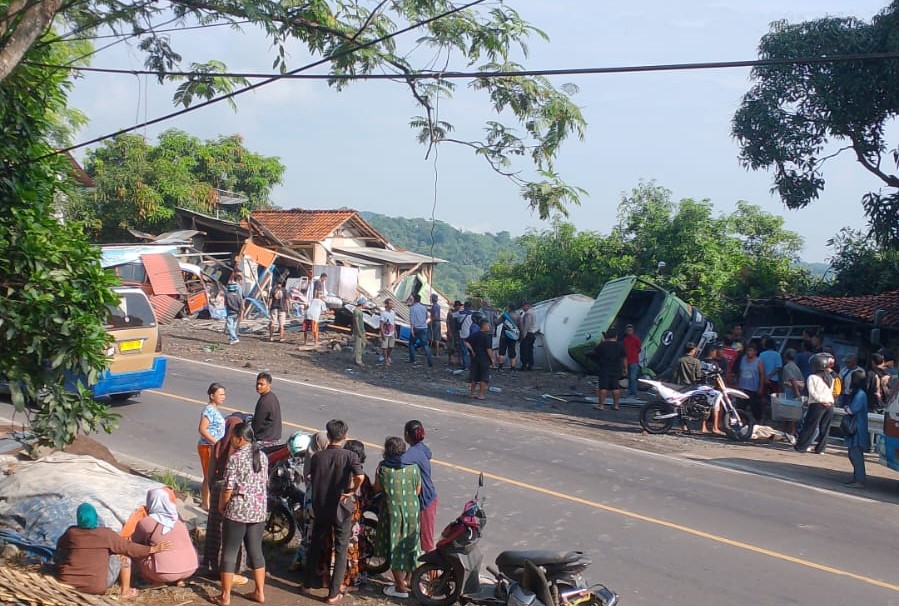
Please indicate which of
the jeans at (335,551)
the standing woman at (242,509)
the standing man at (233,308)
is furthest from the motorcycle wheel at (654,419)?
the standing man at (233,308)

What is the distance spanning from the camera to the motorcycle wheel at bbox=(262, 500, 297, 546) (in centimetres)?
842

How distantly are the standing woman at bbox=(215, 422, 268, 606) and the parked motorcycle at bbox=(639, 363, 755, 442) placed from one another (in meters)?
9.89

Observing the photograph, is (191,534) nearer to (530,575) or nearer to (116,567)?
(116,567)

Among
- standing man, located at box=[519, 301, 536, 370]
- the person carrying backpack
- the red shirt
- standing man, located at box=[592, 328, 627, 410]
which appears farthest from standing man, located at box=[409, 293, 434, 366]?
standing man, located at box=[592, 328, 627, 410]

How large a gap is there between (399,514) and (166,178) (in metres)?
33.7

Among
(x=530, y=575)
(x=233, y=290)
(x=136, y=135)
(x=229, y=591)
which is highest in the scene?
(x=136, y=135)

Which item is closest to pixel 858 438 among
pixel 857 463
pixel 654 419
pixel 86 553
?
pixel 857 463

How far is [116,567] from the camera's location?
695 centimetres

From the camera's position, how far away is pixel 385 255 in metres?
37.8

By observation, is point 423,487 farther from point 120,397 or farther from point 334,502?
point 120,397

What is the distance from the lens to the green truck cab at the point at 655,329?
21609 millimetres

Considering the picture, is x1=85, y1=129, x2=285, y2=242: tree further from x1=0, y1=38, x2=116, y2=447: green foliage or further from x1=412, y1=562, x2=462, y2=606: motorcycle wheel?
x1=412, y1=562, x2=462, y2=606: motorcycle wheel

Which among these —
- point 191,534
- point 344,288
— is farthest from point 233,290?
point 191,534

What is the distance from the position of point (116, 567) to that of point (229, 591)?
0.88m
